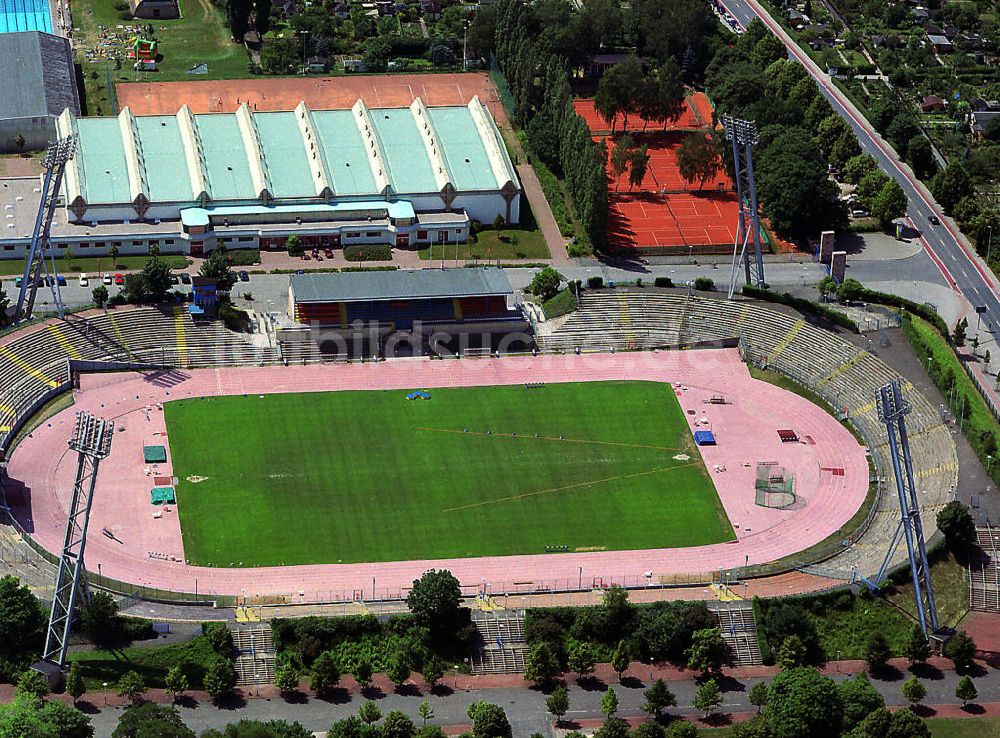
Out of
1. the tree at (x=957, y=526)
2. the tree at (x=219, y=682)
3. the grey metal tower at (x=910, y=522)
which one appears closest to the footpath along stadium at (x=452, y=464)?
the grey metal tower at (x=910, y=522)

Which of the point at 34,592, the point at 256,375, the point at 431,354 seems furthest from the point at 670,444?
the point at 34,592

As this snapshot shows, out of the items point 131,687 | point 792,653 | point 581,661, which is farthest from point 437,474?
point 131,687

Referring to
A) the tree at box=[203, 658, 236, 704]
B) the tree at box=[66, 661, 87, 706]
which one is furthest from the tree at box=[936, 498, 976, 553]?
the tree at box=[66, 661, 87, 706]

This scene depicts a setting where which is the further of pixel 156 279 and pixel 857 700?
pixel 156 279

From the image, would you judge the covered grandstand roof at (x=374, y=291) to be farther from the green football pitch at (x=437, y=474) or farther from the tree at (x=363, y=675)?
the tree at (x=363, y=675)

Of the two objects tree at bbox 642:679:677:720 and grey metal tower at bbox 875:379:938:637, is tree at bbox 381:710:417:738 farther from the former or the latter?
grey metal tower at bbox 875:379:938:637

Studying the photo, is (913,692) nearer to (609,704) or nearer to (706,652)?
(706,652)
